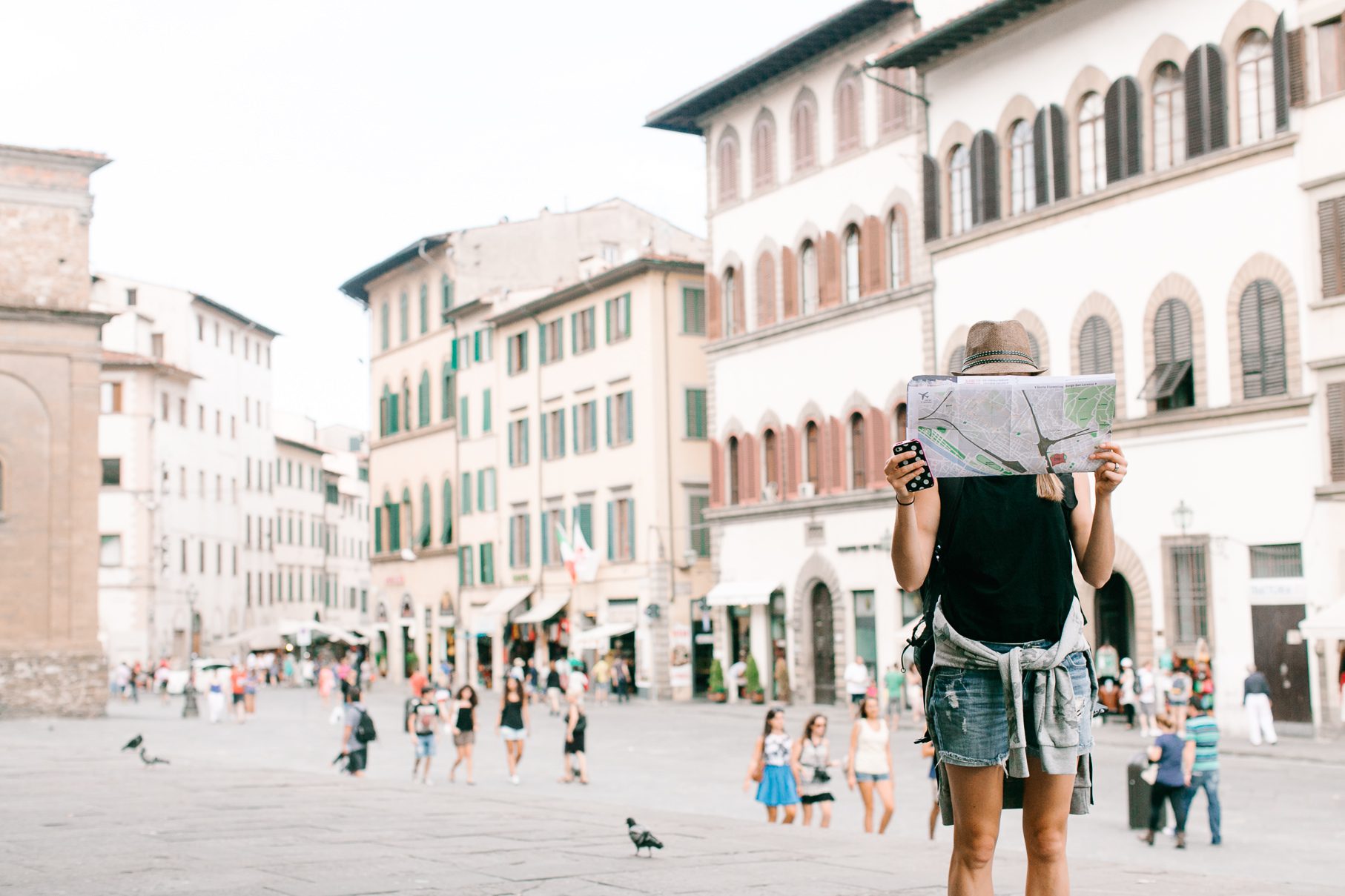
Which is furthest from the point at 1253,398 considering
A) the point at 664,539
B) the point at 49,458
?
the point at 49,458

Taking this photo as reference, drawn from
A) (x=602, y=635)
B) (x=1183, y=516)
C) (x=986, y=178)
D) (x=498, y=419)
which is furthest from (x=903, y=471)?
(x=498, y=419)

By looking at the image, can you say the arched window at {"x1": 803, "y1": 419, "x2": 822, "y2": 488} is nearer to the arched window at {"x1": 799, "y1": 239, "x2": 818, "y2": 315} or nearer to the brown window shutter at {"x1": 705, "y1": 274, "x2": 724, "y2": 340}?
the arched window at {"x1": 799, "y1": 239, "x2": 818, "y2": 315}

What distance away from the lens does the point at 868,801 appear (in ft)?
53.9

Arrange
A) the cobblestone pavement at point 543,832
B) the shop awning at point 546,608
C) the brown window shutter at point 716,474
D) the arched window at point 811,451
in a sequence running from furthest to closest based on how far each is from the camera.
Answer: the shop awning at point 546,608, the brown window shutter at point 716,474, the arched window at point 811,451, the cobblestone pavement at point 543,832

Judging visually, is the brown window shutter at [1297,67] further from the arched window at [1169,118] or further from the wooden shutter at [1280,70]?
the arched window at [1169,118]

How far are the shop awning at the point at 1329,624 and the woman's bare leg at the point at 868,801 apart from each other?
1440cm

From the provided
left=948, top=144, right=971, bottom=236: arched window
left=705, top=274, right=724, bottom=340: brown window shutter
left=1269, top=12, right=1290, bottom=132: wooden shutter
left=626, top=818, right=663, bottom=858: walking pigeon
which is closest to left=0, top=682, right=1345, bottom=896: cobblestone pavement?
left=626, top=818, right=663, bottom=858: walking pigeon

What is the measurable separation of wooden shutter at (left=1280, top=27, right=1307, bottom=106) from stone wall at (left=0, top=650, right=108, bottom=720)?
27670mm

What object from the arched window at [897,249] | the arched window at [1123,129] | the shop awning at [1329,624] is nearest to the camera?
the shop awning at [1329,624]

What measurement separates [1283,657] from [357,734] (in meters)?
16.1

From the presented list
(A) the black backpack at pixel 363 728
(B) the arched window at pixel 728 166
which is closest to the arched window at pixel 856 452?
(B) the arched window at pixel 728 166

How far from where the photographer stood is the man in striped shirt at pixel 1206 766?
1616cm

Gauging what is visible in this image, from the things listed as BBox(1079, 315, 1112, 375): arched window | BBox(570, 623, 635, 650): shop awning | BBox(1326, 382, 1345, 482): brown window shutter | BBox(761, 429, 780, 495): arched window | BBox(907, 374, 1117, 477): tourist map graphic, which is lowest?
BBox(570, 623, 635, 650): shop awning

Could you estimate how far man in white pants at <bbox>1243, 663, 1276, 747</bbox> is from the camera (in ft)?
93.7
